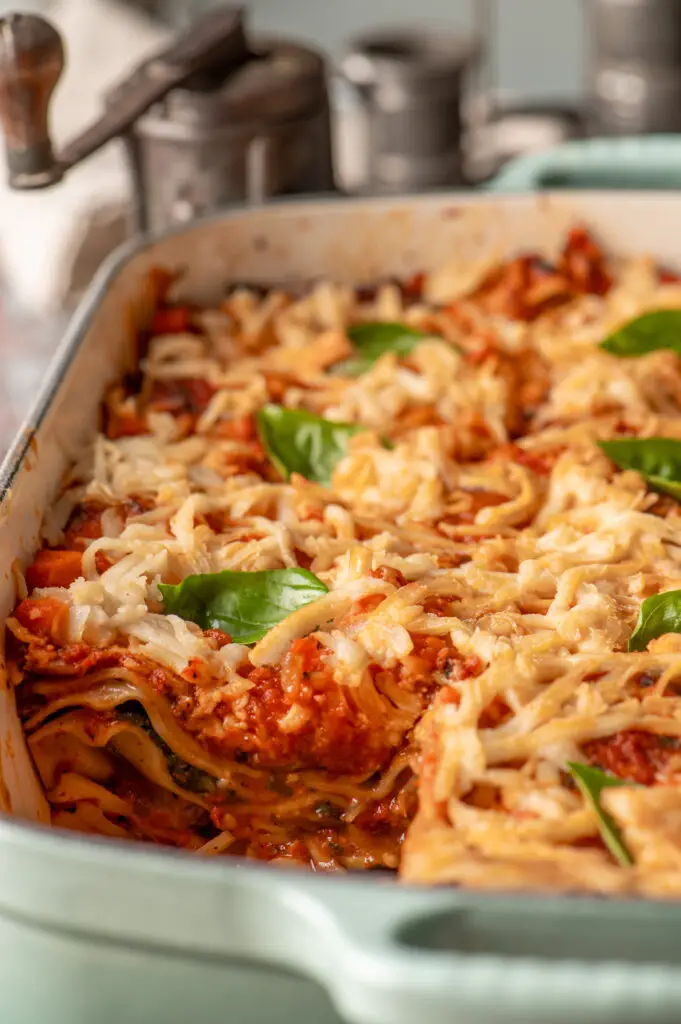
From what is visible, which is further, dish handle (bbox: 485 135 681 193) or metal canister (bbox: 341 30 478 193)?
metal canister (bbox: 341 30 478 193)

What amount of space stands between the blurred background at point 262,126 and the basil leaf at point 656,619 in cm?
139

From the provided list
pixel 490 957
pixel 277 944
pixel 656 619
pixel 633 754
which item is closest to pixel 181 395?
pixel 656 619

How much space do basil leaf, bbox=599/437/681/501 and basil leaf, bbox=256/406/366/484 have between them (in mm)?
381

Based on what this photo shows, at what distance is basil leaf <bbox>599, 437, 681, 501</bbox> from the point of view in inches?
72.6

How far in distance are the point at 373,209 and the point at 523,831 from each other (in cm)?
158

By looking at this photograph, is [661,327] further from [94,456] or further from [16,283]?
[16,283]

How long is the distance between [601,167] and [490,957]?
1982mm

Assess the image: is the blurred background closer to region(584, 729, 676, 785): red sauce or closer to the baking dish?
the baking dish

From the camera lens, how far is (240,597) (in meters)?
1.56

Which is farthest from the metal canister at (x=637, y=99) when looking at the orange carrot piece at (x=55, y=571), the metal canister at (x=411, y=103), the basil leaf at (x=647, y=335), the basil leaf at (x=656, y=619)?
the orange carrot piece at (x=55, y=571)

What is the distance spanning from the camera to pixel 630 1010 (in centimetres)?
92

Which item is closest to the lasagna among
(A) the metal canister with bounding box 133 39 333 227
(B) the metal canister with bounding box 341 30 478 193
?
(A) the metal canister with bounding box 133 39 333 227

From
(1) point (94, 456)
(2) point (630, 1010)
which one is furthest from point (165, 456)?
(2) point (630, 1010)

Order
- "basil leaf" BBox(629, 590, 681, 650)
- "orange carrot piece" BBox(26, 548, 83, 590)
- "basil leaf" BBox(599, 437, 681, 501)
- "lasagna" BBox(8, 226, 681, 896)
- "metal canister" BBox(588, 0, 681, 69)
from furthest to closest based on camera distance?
"metal canister" BBox(588, 0, 681, 69) < "basil leaf" BBox(599, 437, 681, 501) < "orange carrot piece" BBox(26, 548, 83, 590) < "basil leaf" BBox(629, 590, 681, 650) < "lasagna" BBox(8, 226, 681, 896)
